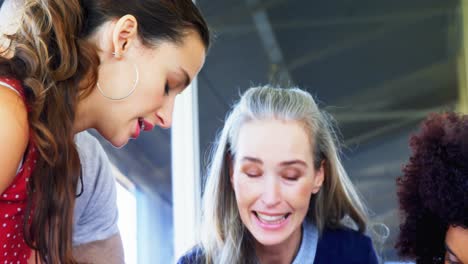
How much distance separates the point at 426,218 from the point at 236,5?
1787mm

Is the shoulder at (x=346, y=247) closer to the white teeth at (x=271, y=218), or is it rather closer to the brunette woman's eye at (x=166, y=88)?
the white teeth at (x=271, y=218)

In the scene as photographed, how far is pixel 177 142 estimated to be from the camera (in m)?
2.94

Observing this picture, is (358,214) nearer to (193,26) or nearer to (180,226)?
(193,26)

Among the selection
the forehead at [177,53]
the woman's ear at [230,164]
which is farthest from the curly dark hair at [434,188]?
the forehead at [177,53]

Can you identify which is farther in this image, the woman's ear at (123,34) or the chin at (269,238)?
the chin at (269,238)

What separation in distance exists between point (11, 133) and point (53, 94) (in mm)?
115

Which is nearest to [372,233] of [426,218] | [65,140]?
[426,218]

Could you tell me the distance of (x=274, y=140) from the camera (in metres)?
1.89

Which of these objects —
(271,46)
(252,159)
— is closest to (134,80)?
(252,159)

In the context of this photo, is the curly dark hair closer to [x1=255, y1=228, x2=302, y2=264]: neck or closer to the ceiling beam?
[x1=255, y1=228, x2=302, y2=264]: neck

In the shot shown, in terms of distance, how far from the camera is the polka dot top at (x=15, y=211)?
1240 millimetres

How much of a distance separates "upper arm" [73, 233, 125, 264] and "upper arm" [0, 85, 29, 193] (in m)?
0.49

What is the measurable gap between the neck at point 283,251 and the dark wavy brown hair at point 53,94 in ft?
2.49

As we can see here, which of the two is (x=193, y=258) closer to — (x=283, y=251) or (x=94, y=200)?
(x=283, y=251)
